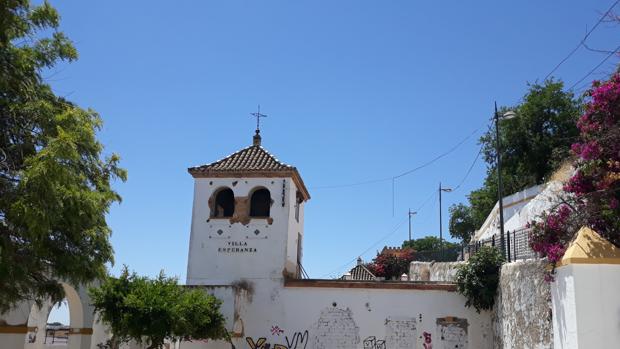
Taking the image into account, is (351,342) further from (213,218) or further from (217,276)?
(213,218)

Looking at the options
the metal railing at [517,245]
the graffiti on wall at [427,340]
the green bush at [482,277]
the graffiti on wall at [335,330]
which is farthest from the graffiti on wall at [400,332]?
the metal railing at [517,245]

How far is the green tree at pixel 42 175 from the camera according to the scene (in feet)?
31.7

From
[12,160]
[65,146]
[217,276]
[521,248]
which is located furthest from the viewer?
[217,276]

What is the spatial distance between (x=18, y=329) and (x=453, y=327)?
13.5m

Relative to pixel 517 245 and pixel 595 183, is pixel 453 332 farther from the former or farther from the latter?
pixel 595 183

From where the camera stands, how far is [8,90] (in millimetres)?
10609

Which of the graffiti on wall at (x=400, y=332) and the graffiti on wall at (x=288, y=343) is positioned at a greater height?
the graffiti on wall at (x=400, y=332)

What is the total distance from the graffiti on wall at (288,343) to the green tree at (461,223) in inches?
1333

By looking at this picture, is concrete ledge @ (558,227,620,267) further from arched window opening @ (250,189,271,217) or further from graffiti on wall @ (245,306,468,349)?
arched window opening @ (250,189,271,217)

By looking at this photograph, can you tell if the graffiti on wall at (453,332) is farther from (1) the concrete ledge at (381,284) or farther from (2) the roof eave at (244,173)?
(2) the roof eave at (244,173)

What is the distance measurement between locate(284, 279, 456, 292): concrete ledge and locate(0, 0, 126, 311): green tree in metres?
10.1

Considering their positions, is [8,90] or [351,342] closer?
[8,90]

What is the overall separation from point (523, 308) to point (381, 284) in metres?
5.67

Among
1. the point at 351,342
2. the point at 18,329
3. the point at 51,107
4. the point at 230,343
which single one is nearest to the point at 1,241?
the point at 51,107
